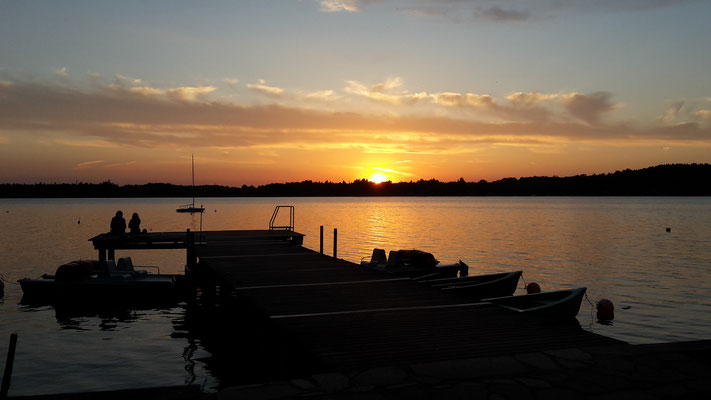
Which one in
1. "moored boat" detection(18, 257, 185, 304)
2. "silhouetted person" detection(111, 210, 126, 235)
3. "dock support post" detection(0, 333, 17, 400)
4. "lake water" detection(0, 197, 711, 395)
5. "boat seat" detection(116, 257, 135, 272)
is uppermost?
"silhouetted person" detection(111, 210, 126, 235)

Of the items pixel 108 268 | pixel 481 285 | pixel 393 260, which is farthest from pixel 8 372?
pixel 108 268

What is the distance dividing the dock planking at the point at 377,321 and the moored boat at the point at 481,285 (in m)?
2.99

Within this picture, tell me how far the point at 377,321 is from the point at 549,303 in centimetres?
666

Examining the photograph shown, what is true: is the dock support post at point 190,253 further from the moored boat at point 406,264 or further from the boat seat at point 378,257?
Result: the boat seat at point 378,257

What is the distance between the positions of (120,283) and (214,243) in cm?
837

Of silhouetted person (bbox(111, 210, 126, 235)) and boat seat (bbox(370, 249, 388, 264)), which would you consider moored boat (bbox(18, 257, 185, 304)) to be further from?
boat seat (bbox(370, 249, 388, 264))

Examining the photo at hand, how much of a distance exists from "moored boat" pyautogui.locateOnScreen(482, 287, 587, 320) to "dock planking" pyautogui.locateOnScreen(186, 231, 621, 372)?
231cm

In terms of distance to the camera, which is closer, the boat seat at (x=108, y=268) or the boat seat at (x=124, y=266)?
the boat seat at (x=108, y=268)

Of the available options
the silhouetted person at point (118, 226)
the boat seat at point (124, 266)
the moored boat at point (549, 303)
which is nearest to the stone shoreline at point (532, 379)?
the moored boat at point (549, 303)

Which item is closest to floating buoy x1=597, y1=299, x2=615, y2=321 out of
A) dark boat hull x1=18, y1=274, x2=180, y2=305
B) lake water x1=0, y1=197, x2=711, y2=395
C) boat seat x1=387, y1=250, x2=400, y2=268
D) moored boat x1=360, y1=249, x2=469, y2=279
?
lake water x1=0, y1=197, x2=711, y2=395

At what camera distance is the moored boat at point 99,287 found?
2361 cm

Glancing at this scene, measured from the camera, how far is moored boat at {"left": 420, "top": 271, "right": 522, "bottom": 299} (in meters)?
20.2

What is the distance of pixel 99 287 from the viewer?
23.6 m

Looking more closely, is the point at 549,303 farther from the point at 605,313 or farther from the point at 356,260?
the point at 356,260
